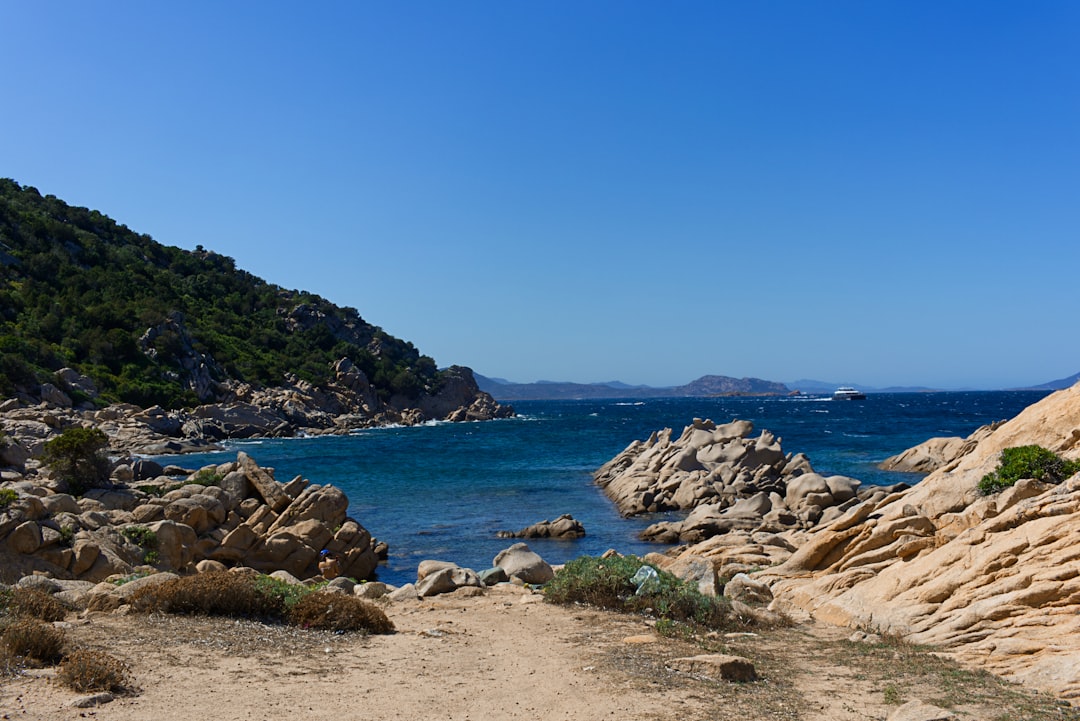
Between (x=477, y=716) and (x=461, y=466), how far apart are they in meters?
49.3

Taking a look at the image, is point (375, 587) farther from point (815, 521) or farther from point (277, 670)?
point (815, 521)

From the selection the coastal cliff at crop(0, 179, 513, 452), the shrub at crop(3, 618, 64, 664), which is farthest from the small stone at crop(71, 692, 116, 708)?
the coastal cliff at crop(0, 179, 513, 452)

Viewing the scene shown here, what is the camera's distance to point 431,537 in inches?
1236

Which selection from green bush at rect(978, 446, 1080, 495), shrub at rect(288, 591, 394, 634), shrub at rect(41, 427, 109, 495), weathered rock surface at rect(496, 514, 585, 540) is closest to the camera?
shrub at rect(288, 591, 394, 634)

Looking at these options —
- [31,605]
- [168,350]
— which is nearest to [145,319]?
[168,350]

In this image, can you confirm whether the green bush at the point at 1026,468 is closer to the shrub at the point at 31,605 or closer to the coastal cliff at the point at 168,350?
the shrub at the point at 31,605

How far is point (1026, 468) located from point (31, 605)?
16.9 m

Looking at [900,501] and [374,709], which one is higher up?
[900,501]

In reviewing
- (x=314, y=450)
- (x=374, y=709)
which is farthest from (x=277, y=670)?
(x=314, y=450)

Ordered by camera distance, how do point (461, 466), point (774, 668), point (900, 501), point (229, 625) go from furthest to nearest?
point (461, 466)
point (900, 501)
point (229, 625)
point (774, 668)

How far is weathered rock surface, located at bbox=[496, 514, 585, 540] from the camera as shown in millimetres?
32000

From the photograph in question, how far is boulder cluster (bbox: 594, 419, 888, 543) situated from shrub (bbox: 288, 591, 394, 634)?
18.5m

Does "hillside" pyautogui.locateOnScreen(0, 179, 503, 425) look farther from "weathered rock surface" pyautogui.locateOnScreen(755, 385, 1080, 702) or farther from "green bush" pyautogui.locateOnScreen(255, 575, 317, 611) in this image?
"weathered rock surface" pyautogui.locateOnScreen(755, 385, 1080, 702)

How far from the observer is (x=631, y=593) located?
48.1 ft
